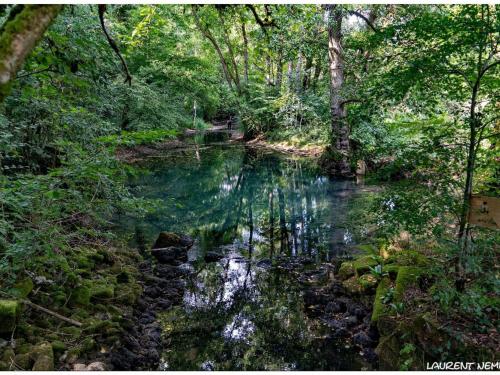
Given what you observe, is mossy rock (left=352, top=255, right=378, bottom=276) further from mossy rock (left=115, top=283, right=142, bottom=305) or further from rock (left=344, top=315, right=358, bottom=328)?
mossy rock (left=115, top=283, right=142, bottom=305)

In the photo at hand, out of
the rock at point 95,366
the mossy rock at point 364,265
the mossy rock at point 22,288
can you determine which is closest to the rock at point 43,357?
the rock at point 95,366

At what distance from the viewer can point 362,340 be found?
17.6ft

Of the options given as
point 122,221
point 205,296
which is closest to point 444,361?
point 205,296

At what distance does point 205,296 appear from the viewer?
702 cm

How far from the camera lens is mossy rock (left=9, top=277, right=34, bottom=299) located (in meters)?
4.60

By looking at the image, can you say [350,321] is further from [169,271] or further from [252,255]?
[169,271]

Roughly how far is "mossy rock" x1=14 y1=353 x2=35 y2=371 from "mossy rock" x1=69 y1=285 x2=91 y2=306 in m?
1.40

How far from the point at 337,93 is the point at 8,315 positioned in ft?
45.3

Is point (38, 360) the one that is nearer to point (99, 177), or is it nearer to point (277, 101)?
point (99, 177)

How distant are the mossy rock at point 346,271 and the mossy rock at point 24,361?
5434 mm

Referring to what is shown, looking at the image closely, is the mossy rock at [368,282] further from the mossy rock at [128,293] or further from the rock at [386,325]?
the mossy rock at [128,293]

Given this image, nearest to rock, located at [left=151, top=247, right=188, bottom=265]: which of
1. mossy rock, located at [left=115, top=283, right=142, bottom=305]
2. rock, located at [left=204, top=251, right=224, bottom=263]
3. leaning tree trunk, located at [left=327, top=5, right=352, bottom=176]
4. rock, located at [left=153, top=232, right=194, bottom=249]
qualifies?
rock, located at [left=153, top=232, right=194, bottom=249]

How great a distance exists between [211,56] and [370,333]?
1248 inches

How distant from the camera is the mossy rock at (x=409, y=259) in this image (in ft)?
20.8
